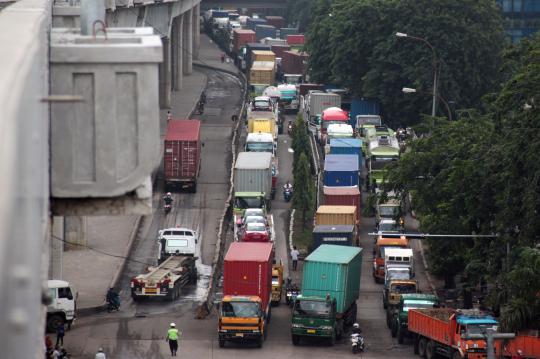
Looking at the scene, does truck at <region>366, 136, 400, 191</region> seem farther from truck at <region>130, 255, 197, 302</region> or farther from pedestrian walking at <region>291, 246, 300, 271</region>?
truck at <region>130, 255, 197, 302</region>

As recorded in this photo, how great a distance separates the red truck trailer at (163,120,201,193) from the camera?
71.8 meters

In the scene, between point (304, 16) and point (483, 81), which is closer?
point (483, 81)

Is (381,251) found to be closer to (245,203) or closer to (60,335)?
(245,203)

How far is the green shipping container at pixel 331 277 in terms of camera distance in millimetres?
48250

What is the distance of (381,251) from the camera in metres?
58.3

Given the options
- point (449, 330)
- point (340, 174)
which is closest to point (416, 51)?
point (340, 174)

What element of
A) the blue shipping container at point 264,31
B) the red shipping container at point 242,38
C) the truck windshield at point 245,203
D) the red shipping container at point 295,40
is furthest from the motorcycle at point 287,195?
the blue shipping container at point 264,31

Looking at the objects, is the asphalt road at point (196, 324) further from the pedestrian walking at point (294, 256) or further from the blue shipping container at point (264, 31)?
the blue shipping container at point (264, 31)

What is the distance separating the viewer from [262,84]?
109750 millimetres

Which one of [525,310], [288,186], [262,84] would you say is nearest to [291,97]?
[262,84]

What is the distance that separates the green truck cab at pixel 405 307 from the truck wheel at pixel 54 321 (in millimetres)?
10537

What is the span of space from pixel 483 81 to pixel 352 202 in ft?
84.7

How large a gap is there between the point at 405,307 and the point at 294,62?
3085 inches

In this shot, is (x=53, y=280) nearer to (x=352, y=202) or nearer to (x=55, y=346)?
(x=55, y=346)
